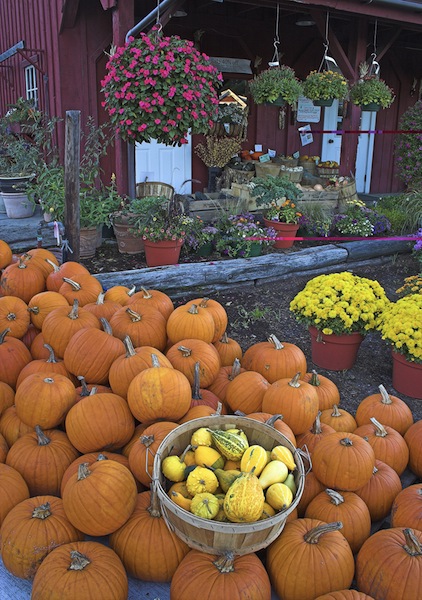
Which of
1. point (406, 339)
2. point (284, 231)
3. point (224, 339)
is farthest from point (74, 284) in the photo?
point (284, 231)

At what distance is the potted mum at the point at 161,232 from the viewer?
243 inches

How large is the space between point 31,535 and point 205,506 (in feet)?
2.11

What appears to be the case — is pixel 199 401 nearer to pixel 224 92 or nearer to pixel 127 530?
pixel 127 530

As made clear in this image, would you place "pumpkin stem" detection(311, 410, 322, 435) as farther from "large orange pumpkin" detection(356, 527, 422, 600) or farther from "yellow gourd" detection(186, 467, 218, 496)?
"yellow gourd" detection(186, 467, 218, 496)

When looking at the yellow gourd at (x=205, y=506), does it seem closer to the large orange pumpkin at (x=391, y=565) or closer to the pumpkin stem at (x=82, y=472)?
the pumpkin stem at (x=82, y=472)

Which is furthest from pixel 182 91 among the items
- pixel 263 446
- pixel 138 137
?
pixel 263 446

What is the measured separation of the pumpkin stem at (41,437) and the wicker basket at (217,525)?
631 millimetres

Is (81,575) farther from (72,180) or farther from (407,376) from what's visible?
(72,180)

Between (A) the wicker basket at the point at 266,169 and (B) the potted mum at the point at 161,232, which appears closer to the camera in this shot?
(B) the potted mum at the point at 161,232

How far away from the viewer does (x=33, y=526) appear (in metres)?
1.82

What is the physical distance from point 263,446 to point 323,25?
745cm

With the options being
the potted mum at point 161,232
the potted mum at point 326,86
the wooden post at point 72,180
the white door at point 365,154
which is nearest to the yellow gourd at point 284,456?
the wooden post at point 72,180

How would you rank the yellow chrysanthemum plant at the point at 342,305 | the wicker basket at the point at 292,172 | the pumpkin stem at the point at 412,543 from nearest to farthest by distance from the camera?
1. the pumpkin stem at the point at 412,543
2. the yellow chrysanthemum plant at the point at 342,305
3. the wicker basket at the point at 292,172

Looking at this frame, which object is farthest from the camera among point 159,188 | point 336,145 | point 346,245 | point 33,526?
point 336,145
